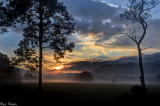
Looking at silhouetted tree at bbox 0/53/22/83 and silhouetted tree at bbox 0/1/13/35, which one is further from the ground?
silhouetted tree at bbox 0/1/13/35

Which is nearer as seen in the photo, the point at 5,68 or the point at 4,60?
the point at 4,60

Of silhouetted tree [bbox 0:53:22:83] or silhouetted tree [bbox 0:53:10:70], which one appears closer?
silhouetted tree [bbox 0:53:22:83]

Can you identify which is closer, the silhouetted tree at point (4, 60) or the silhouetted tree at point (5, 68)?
the silhouetted tree at point (5, 68)

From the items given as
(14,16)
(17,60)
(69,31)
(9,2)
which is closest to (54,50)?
(69,31)

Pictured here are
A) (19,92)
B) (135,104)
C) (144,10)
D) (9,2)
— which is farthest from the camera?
(144,10)

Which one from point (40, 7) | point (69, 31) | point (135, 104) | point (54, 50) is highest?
point (40, 7)

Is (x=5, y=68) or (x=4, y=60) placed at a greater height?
(x=4, y=60)

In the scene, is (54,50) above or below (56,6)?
below

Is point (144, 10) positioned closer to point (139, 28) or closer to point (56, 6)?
point (139, 28)

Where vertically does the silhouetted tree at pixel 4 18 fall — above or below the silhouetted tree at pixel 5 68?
above

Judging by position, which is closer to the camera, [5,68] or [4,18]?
[4,18]

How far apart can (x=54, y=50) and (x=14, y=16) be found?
22.0 feet

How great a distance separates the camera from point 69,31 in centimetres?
1903

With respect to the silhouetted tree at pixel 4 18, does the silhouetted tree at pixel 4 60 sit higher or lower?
lower
